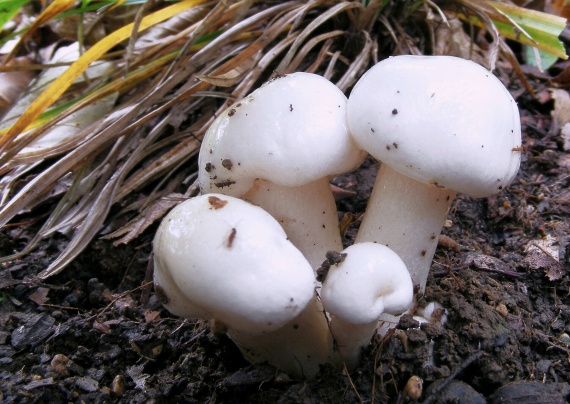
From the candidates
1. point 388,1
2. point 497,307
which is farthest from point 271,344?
point 388,1

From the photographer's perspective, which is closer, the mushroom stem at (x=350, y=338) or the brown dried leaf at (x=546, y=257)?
the mushroom stem at (x=350, y=338)

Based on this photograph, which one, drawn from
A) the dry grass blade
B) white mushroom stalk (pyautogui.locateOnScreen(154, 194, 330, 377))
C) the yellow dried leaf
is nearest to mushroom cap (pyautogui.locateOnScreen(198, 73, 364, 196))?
white mushroom stalk (pyautogui.locateOnScreen(154, 194, 330, 377))

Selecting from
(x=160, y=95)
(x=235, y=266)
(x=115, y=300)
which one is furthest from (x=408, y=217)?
(x=160, y=95)

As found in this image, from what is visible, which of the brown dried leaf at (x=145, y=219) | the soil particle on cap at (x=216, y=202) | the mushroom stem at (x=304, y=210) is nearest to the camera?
the soil particle on cap at (x=216, y=202)

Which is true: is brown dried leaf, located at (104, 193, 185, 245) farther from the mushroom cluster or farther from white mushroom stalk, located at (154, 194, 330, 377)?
white mushroom stalk, located at (154, 194, 330, 377)

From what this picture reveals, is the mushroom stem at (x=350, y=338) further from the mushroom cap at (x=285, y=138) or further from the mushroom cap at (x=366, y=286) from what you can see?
the mushroom cap at (x=285, y=138)

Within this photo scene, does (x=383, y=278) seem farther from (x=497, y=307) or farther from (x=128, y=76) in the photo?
(x=128, y=76)

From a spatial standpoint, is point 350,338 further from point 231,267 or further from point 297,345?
point 231,267

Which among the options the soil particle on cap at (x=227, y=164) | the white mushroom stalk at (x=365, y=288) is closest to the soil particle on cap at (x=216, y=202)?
the soil particle on cap at (x=227, y=164)
